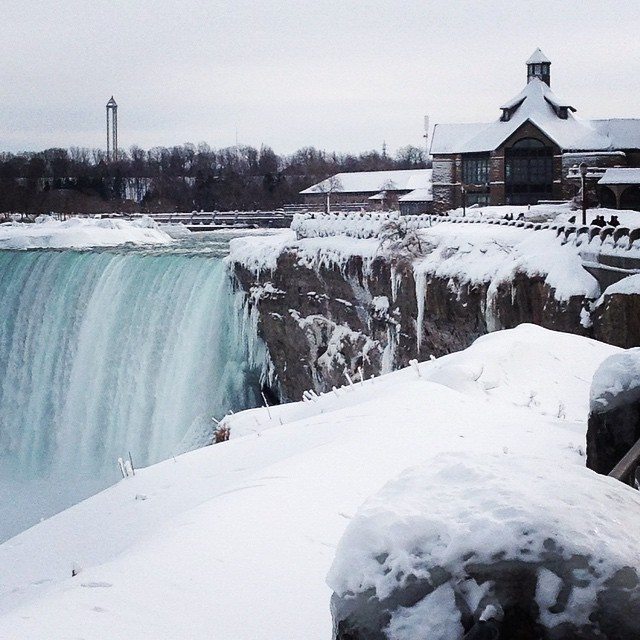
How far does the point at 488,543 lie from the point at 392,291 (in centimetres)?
2164

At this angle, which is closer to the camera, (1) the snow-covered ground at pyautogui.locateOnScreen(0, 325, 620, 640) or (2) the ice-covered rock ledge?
(1) the snow-covered ground at pyautogui.locateOnScreen(0, 325, 620, 640)

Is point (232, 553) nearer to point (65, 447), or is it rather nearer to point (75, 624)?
Answer: point (75, 624)

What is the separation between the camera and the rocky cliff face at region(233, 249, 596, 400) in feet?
59.6

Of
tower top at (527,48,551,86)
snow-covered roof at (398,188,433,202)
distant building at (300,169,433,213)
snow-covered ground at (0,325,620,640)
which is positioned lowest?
snow-covered ground at (0,325,620,640)

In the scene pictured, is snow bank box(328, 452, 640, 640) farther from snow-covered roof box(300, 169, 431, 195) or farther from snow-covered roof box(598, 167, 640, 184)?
snow-covered roof box(300, 169, 431, 195)

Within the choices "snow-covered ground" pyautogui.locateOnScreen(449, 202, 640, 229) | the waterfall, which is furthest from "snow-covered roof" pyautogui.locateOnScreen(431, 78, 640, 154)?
the waterfall

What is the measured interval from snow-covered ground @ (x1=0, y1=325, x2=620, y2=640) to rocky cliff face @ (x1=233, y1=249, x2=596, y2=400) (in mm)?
6478

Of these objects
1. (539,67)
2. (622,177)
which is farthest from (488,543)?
(539,67)

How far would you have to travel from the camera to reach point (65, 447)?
88.5 ft

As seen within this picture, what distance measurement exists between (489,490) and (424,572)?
325 mm

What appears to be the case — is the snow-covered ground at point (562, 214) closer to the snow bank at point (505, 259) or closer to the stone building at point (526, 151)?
the snow bank at point (505, 259)

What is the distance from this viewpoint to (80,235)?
5047cm

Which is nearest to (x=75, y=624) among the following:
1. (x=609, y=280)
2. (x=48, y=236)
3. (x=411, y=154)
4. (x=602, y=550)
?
(x=602, y=550)

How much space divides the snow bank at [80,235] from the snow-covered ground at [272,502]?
39.7 meters
